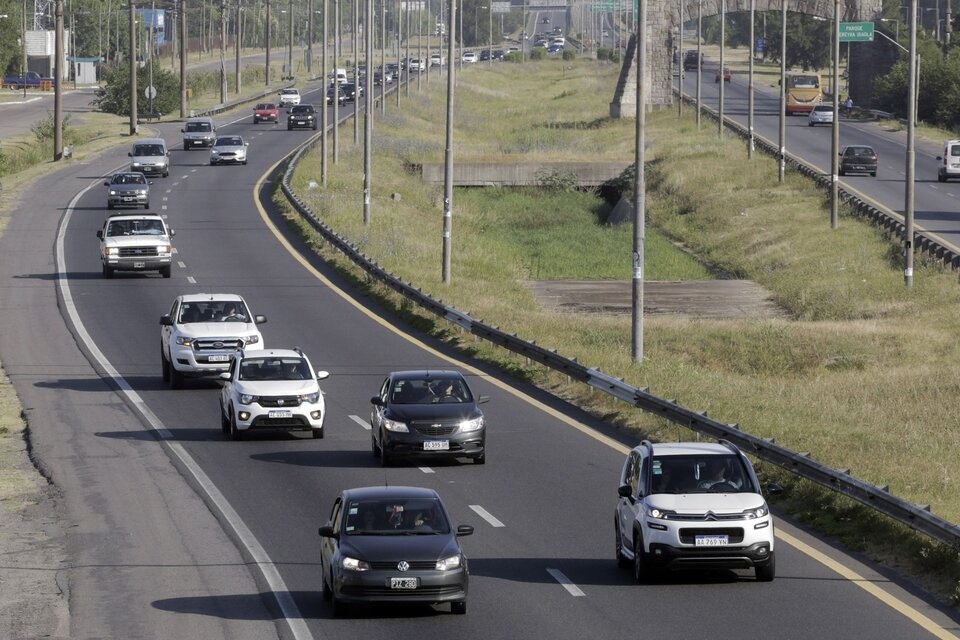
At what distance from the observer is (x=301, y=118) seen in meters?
116

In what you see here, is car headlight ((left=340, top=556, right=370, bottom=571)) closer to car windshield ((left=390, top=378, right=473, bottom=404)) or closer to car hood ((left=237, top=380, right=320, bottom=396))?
car windshield ((left=390, top=378, right=473, bottom=404))

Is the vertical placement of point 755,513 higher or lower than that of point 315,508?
higher

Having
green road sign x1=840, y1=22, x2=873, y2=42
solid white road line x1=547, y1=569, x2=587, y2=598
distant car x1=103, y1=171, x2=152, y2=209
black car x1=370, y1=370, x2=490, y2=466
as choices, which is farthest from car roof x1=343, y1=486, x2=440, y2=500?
green road sign x1=840, y1=22, x2=873, y2=42

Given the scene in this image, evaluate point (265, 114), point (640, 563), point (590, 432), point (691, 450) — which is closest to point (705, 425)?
point (590, 432)

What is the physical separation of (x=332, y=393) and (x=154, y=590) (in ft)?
49.0

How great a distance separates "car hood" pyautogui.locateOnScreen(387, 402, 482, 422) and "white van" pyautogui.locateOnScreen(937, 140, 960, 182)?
206 ft

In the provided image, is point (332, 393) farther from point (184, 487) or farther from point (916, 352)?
point (916, 352)

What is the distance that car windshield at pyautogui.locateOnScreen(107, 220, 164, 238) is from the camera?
50562 millimetres

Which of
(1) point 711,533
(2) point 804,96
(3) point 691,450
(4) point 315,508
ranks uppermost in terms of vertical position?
(2) point 804,96

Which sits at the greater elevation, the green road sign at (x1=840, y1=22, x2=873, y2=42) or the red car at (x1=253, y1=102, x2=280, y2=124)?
the green road sign at (x1=840, y1=22, x2=873, y2=42)

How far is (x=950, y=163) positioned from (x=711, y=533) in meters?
69.7

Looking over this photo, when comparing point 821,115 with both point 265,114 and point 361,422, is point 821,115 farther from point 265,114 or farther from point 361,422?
point 361,422

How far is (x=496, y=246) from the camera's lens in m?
68.6

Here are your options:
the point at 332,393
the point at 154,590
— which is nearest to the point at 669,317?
the point at 332,393
